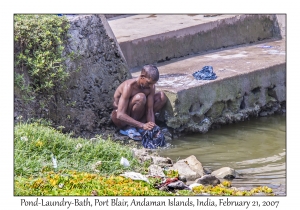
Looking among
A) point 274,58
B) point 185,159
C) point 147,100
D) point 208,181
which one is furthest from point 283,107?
point 208,181

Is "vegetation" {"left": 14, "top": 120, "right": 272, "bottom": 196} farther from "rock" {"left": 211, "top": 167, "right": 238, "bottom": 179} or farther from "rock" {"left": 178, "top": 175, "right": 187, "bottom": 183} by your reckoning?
"rock" {"left": 211, "top": 167, "right": 238, "bottom": 179}

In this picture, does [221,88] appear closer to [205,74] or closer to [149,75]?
[205,74]

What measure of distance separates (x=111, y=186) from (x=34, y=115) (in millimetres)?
2743

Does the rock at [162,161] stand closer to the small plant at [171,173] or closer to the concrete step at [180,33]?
the small plant at [171,173]

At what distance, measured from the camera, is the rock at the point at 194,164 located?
25.9 ft

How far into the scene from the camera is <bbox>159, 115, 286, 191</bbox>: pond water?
7.96 meters

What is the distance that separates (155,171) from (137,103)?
76.6 inches

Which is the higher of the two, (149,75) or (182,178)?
(149,75)

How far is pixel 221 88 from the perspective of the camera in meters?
10.3

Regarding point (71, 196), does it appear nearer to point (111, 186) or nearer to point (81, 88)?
point (111, 186)

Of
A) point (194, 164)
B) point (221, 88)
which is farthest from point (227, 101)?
point (194, 164)

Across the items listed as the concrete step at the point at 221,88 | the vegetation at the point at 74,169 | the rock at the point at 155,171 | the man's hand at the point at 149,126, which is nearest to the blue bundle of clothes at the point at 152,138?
the man's hand at the point at 149,126

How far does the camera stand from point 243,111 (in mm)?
10578

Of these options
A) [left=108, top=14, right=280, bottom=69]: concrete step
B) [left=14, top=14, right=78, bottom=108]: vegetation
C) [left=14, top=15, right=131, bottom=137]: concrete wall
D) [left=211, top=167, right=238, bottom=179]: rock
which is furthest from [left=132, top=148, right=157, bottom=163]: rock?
[left=108, top=14, right=280, bottom=69]: concrete step
